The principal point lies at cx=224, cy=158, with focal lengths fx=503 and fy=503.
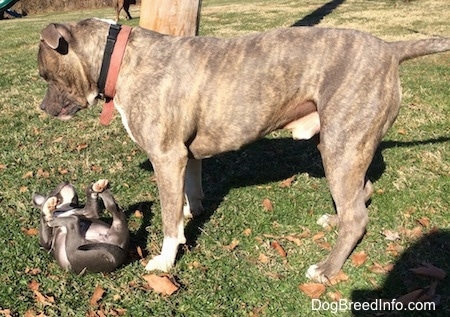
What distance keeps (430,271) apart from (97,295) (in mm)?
2351

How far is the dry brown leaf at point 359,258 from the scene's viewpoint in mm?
3794

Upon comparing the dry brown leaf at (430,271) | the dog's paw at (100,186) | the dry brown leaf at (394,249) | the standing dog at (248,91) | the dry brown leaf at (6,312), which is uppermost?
the standing dog at (248,91)

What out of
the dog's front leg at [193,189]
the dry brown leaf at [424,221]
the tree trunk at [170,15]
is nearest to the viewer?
the dry brown leaf at [424,221]

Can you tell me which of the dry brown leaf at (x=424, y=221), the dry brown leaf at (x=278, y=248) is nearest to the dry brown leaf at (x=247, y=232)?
the dry brown leaf at (x=278, y=248)

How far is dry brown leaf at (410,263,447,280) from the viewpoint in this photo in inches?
138

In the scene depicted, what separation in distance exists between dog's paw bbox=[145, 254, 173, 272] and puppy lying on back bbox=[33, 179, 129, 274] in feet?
0.68

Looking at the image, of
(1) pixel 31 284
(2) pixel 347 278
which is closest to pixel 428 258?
(2) pixel 347 278

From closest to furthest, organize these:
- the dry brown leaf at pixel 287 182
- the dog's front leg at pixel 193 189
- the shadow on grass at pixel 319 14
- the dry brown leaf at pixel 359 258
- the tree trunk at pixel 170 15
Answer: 1. the dry brown leaf at pixel 359 258
2. the dog's front leg at pixel 193 189
3. the tree trunk at pixel 170 15
4. the dry brown leaf at pixel 287 182
5. the shadow on grass at pixel 319 14

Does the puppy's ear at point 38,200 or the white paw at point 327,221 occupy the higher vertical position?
the puppy's ear at point 38,200

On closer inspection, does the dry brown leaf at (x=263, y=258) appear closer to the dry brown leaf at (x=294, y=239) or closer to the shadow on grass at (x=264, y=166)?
the dry brown leaf at (x=294, y=239)

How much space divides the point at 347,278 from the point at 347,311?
353 mm

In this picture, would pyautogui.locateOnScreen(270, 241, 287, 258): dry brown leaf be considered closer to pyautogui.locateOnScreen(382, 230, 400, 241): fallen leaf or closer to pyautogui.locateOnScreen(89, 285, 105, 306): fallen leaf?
pyautogui.locateOnScreen(382, 230, 400, 241): fallen leaf

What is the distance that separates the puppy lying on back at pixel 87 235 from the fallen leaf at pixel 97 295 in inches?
5.3

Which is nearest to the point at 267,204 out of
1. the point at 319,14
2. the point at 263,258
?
the point at 263,258
